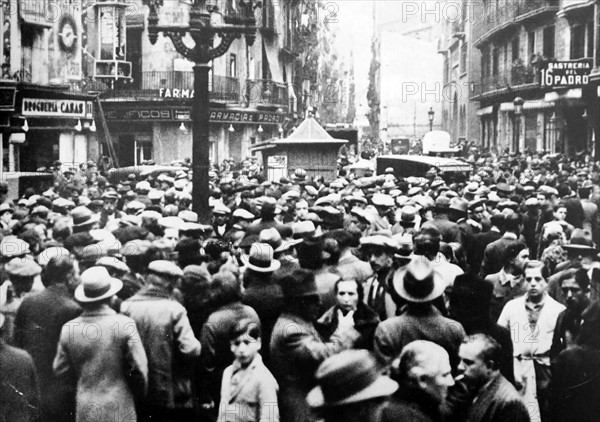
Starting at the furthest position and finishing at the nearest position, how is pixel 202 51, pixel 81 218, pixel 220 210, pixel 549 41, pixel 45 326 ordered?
1. pixel 549 41
2. pixel 220 210
3. pixel 202 51
4. pixel 81 218
5. pixel 45 326

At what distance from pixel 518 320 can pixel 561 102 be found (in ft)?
73.7

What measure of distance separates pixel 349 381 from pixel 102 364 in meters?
2.14

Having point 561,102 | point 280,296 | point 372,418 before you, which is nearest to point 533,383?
point 280,296

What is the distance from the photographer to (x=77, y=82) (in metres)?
19.4

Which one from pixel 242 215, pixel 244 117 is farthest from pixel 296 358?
pixel 244 117

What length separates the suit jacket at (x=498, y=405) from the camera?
424 centimetres

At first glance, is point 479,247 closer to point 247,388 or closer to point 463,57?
point 247,388

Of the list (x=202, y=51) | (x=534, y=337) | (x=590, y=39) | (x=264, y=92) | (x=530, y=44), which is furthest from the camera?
(x=264, y=92)

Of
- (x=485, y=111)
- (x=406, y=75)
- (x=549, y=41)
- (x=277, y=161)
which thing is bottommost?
(x=277, y=161)

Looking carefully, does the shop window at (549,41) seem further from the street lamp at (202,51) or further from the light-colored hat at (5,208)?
the light-colored hat at (5,208)

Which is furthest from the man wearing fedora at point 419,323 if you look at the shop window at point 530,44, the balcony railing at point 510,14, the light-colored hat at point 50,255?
the shop window at point 530,44

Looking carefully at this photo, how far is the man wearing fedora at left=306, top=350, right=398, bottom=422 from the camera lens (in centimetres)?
363

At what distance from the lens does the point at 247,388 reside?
16.1 feet

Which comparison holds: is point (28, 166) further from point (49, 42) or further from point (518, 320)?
point (518, 320)
